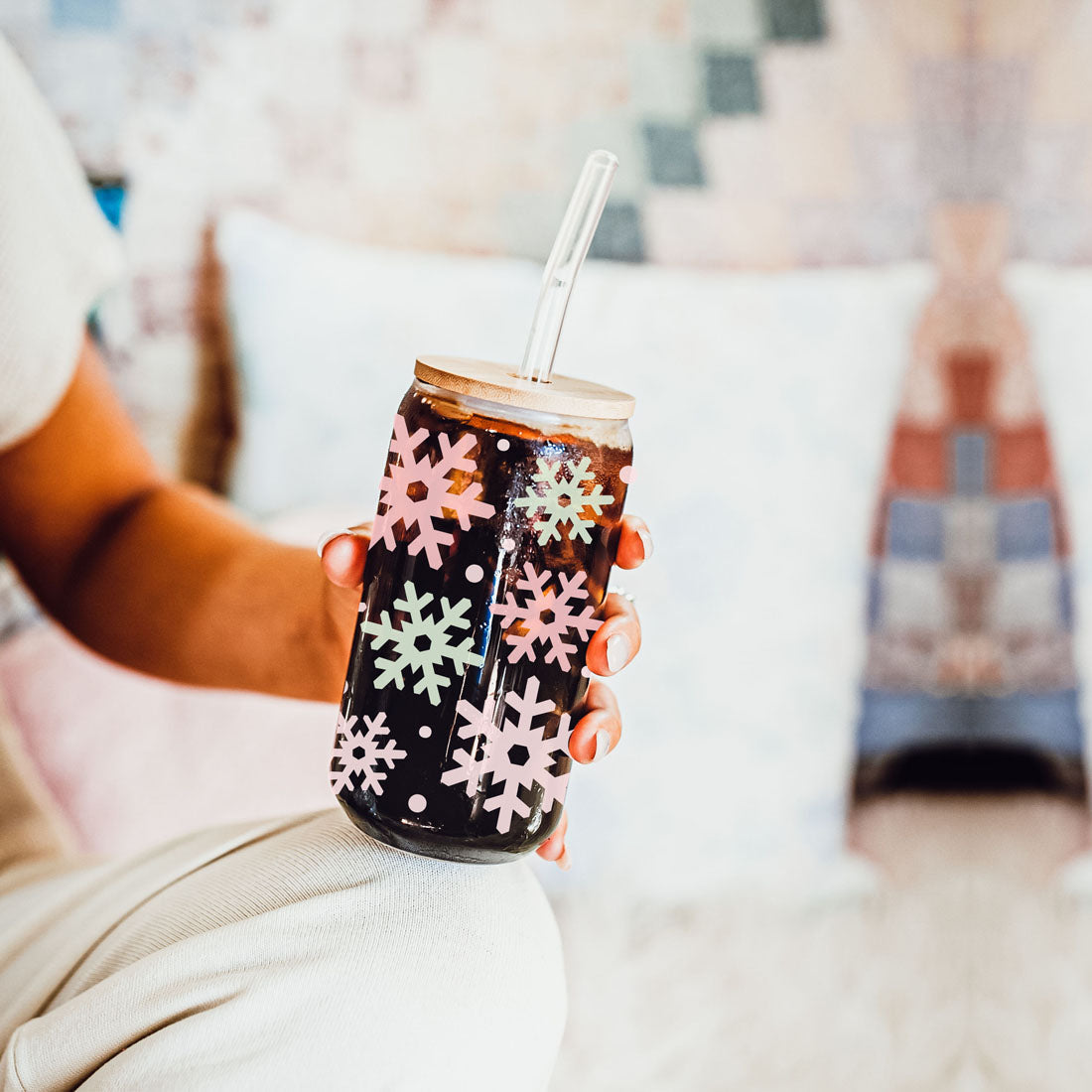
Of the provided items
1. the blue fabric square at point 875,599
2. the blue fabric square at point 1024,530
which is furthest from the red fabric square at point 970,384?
the blue fabric square at point 875,599

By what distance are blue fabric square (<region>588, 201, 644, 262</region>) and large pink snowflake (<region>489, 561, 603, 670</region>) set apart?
0.91 meters

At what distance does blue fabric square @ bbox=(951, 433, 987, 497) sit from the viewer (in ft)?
4.47

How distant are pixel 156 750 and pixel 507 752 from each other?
593 millimetres

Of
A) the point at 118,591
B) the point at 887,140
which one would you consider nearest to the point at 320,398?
the point at 118,591

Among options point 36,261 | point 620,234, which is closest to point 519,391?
point 36,261

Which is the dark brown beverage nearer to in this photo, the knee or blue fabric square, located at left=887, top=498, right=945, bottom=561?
the knee

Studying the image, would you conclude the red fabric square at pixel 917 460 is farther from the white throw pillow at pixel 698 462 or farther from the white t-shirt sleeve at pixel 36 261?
the white t-shirt sleeve at pixel 36 261

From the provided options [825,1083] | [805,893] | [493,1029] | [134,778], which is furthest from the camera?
[805,893]

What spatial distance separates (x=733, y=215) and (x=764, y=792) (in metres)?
0.71

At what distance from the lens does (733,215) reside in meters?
1.37

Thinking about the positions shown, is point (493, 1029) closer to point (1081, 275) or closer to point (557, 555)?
point (557, 555)

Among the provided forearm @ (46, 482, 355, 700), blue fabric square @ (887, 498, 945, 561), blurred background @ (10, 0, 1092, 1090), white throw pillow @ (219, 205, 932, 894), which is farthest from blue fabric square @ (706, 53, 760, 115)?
forearm @ (46, 482, 355, 700)

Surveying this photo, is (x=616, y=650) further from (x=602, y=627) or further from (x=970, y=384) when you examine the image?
(x=970, y=384)

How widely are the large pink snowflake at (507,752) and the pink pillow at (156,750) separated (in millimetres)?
482
